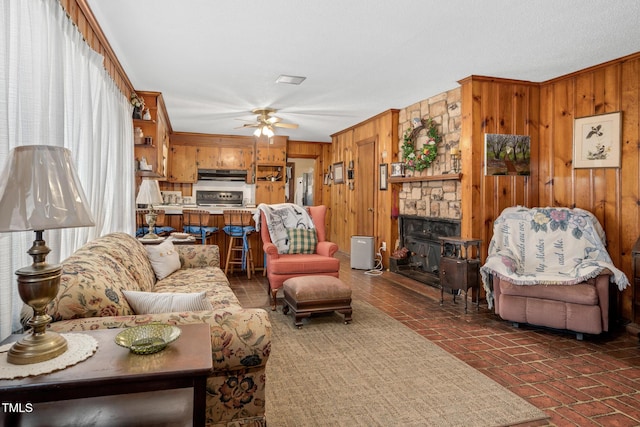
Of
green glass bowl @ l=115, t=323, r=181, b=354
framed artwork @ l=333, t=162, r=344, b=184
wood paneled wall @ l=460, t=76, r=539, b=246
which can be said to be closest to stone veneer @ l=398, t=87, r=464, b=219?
wood paneled wall @ l=460, t=76, r=539, b=246

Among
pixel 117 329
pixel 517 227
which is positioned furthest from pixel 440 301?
pixel 117 329

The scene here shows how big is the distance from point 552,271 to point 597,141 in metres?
1.51

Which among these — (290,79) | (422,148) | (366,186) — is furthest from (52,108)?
(366,186)

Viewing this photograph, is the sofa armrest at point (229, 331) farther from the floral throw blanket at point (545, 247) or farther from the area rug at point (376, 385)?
the floral throw blanket at point (545, 247)

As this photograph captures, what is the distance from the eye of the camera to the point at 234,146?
9.32 meters

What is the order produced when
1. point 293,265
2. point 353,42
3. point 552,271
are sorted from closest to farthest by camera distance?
1. point 353,42
2. point 552,271
3. point 293,265

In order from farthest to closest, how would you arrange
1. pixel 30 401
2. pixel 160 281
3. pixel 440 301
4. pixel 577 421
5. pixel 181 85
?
pixel 181 85
pixel 440 301
pixel 160 281
pixel 577 421
pixel 30 401

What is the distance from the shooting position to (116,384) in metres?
1.21

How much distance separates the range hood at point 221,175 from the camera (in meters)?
9.16

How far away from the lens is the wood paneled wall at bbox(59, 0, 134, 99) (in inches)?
107

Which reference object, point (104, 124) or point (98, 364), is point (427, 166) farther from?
point (98, 364)

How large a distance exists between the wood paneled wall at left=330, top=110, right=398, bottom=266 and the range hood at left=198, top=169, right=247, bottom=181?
82.5 inches

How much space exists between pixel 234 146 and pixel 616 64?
7320 mm

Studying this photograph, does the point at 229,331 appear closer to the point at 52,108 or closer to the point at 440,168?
the point at 52,108
